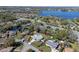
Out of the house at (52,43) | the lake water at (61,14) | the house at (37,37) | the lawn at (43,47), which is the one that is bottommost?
the lawn at (43,47)

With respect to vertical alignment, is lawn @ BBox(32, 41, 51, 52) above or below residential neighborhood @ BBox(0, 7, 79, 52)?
below

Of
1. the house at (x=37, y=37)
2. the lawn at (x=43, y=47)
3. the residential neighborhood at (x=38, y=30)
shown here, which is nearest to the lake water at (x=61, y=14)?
the residential neighborhood at (x=38, y=30)

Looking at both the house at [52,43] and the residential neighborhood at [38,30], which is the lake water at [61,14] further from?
the house at [52,43]

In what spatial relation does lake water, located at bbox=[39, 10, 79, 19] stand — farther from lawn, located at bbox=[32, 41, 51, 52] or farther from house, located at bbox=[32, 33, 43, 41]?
lawn, located at bbox=[32, 41, 51, 52]

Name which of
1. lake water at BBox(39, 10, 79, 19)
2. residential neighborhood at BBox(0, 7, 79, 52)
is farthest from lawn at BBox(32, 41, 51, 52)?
lake water at BBox(39, 10, 79, 19)

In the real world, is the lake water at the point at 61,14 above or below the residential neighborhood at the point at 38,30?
above

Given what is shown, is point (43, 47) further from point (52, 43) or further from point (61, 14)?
point (61, 14)

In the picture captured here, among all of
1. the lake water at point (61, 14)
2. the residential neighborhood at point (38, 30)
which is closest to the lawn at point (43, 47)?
the residential neighborhood at point (38, 30)

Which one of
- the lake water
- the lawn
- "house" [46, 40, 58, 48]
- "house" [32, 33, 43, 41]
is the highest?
the lake water

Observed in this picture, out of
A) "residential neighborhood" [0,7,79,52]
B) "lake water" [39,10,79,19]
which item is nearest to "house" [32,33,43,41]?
"residential neighborhood" [0,7,79,52]

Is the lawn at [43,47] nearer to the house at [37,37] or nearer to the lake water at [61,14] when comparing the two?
the house at [37,37]
